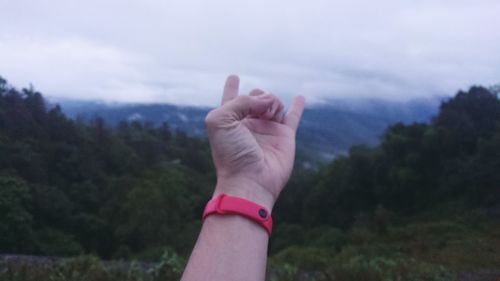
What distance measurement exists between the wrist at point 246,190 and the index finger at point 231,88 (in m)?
0.28

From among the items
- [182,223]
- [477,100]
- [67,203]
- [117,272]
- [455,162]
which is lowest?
[182,223]

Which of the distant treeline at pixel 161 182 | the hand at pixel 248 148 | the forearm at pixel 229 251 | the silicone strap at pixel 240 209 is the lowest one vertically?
the distant treeline at pixel 161 182

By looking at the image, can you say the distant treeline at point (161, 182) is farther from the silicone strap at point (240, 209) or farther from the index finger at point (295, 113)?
the silicone strap at point (240, 209)

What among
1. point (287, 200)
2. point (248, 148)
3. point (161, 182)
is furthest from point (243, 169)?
point (287, 200)

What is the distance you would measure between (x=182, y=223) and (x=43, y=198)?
609cm

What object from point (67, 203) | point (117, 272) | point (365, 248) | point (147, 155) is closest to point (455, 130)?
point (365, 248)

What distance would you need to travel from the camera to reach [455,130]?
31.3 ft

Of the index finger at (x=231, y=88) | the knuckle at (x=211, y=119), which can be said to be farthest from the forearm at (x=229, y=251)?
the index finger at (x=231, y=88)

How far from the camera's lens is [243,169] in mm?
1625

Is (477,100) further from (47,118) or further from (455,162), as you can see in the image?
(47,118)

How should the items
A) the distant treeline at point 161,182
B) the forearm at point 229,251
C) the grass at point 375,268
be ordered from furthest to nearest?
the distant treeline at point 161,182, the grass at point 375,268, the forearm at point 229,251

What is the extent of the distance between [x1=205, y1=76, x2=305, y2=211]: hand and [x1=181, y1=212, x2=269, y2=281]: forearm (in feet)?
0.32

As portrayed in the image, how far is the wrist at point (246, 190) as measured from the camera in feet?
5.16

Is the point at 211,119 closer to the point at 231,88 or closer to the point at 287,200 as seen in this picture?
the point at 231,88
